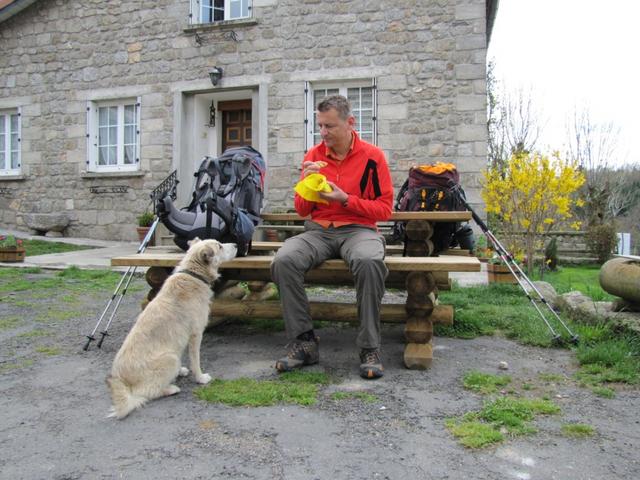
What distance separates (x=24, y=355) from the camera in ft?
12.5

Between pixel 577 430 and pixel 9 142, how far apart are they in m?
13.5

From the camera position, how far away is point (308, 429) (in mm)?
2504

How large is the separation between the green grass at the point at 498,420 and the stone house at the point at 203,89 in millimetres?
7065

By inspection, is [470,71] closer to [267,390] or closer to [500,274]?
[500,274]

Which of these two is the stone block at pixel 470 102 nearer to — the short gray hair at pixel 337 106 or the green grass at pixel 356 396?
the short gray hair at pixel 337 106

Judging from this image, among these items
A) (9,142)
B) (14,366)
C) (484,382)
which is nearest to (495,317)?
(484,382)

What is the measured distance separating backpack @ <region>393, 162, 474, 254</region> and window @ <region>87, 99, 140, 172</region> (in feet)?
26.7

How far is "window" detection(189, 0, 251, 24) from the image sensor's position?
10.8m

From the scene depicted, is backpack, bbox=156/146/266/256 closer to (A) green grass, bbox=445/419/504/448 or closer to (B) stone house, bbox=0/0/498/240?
(A) green grass, bbox=445/419/504/448

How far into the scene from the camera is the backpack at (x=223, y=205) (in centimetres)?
377

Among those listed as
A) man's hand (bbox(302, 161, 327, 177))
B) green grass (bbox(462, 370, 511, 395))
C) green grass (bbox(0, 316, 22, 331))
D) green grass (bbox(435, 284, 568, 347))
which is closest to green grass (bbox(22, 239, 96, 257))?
green grass (bbox(0, 316, 22, 331))

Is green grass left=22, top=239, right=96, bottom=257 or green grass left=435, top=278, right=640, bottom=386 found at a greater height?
green grass left=22, top=239, right=96, bottom=257

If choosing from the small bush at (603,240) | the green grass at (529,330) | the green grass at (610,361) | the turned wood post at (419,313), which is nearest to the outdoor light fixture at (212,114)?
the green grass at (529,330)

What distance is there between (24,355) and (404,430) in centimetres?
281
